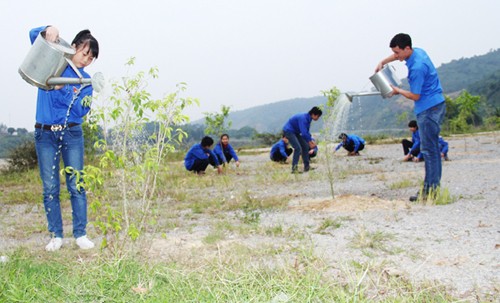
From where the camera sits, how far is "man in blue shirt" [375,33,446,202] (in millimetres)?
5176

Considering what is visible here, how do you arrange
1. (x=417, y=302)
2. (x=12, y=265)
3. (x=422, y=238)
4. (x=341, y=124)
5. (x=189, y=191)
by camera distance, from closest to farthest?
(x=417, y=302), (x=12, y=265), (x=422, y=238), (x=341, y=124), (x=189, y=191)

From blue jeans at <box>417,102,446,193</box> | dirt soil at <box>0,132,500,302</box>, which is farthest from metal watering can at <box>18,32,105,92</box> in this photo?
blue jeans at <box>417,102,446,193</box>

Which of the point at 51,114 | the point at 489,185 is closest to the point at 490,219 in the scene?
the point at 489,185

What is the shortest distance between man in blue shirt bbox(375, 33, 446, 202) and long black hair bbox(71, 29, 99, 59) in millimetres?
3010

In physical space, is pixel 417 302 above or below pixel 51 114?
below

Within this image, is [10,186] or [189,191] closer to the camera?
[189,191]

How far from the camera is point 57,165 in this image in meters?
4.00

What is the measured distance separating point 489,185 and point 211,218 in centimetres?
364

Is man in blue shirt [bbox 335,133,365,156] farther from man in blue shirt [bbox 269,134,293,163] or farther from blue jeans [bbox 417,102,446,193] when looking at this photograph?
blue jeans [bbox 417,102,446,193]

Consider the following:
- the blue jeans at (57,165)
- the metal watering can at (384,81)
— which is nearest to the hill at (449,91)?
the metal watering can at (384,81)

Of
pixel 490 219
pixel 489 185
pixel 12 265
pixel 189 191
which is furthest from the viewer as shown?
pixel 189 191

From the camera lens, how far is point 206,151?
10.0m

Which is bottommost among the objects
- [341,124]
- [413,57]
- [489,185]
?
[489,185]

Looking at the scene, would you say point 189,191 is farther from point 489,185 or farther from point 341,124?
point 489,185
